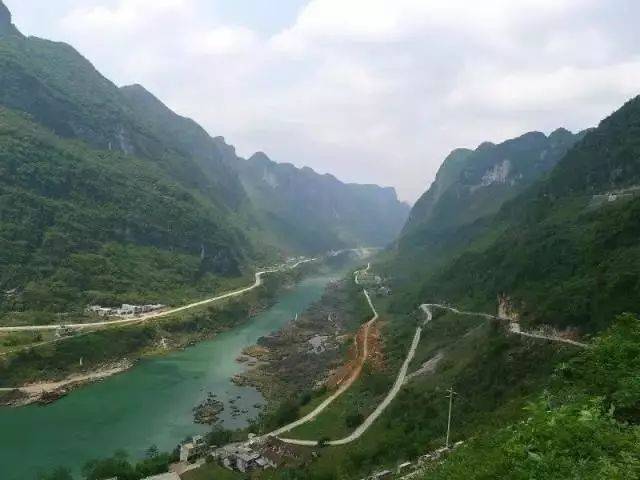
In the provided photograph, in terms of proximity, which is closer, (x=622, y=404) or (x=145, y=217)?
(x=622, y=404)

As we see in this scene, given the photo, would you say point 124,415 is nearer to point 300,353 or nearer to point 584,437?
point 300,353

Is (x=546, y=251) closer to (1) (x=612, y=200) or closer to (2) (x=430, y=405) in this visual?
(1) (x=612, y=200)

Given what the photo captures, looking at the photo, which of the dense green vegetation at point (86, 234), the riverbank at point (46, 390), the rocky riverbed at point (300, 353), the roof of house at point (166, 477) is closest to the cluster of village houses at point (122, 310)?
the dense green vegetation at point (86, 234)

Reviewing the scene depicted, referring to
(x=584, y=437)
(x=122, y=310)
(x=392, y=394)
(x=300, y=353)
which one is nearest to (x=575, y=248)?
(x=392, y=394)

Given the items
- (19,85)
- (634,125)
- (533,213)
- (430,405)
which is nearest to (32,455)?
(430,405)

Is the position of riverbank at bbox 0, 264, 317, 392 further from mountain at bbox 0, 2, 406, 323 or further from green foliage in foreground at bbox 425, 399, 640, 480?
green foliage in foreground at bbox 425, 399, 640, 480
